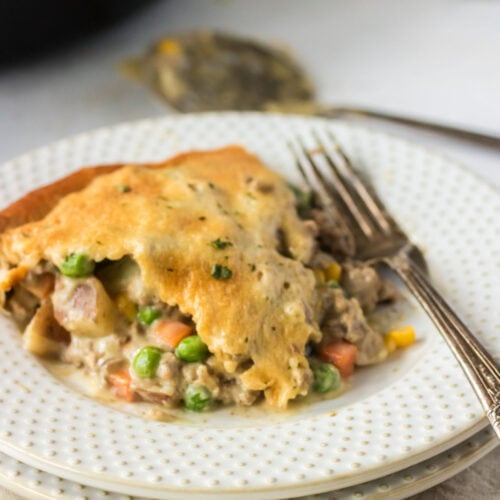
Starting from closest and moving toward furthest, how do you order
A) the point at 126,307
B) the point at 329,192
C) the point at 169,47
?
the point at 126,307, the point at 329,192, the point at 169,47

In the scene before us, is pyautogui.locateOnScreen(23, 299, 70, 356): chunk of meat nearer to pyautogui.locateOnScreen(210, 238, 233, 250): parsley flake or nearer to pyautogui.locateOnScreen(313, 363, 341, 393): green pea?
pyautogui.locateOnScreen(210, 238, 233, 250): parsley flake

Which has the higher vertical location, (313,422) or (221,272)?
(221,272)

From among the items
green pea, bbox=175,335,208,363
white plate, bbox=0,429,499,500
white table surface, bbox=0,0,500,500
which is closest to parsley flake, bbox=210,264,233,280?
green pea, bbox=175,335,208,363

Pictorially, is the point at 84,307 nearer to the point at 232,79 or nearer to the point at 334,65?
the point at 232,79

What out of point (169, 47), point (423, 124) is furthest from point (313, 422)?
point (169, 47)

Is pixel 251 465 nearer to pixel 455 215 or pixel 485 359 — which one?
pixel 485 359
